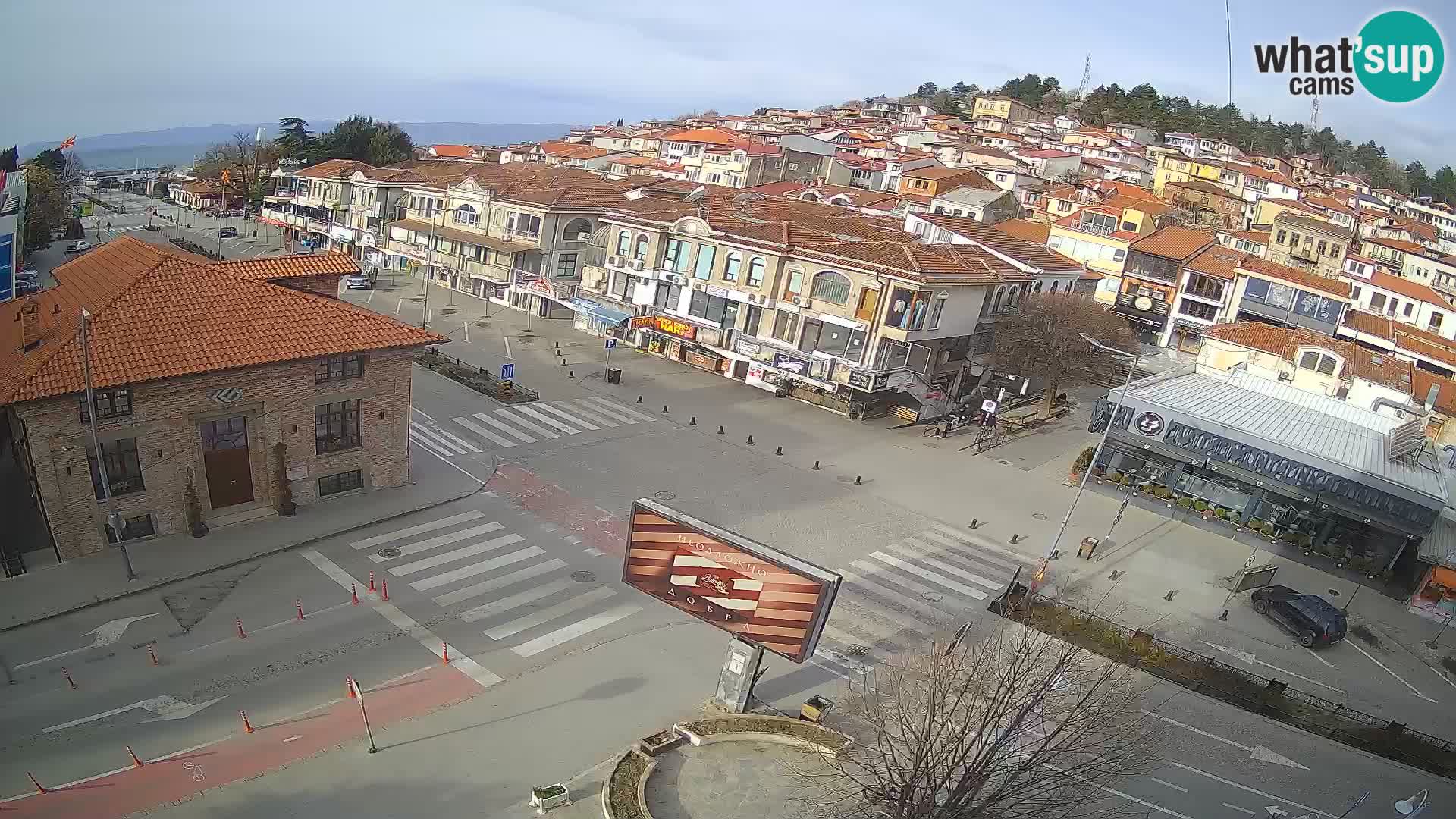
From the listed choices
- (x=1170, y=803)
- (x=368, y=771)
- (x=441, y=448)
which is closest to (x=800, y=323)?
(x=441, y=448)

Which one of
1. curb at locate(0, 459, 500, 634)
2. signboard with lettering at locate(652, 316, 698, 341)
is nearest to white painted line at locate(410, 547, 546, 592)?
curb at locate(0, 459, 500, 634)

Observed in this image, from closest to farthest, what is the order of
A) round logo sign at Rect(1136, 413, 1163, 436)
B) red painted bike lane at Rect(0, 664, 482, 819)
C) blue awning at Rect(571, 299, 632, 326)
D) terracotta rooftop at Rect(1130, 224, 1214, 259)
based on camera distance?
red painted bike lane at Rect(0, 664, 482, 819) → round logo sign at Rect(1136, 413, 1163, 436) → blue awning at Rect(571, 299, 632, 326) → terracotta rooftop at Rect(1130, 224, 1214, 259)

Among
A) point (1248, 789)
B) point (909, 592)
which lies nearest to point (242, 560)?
point (909, 592)

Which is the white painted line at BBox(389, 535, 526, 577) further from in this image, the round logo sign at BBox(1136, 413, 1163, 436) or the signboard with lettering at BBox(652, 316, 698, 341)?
the round logo sign at BBox(1136, 413, 1163, 436)

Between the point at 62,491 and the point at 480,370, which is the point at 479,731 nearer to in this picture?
the point at 62,491

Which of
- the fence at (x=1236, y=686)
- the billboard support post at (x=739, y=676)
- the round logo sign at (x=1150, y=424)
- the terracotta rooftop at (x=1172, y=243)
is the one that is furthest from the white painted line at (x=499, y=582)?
the terracotta rooftop at (x=1172, y=243)
